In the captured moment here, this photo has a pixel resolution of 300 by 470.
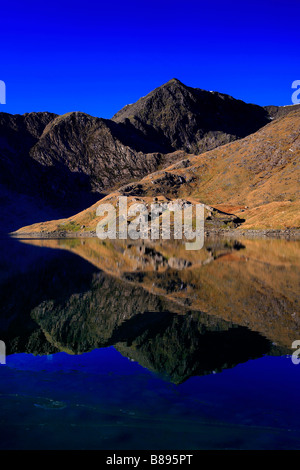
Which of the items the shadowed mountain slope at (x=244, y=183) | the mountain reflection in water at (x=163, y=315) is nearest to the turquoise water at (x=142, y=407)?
the mountain reflection in water at (x=163, y=315)

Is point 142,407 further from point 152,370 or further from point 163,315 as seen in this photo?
point 163,315

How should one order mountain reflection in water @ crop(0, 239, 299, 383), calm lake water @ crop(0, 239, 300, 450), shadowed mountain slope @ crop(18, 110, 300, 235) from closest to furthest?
calm lake water @ crop(0, 239, 300, 450), mountain reflection in water @ crop(0, 239, 299, 383), shadowed mountain slope @ crop(18, 110, 300, 235)

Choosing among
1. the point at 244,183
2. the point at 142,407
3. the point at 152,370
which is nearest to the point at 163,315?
the point at 152,370

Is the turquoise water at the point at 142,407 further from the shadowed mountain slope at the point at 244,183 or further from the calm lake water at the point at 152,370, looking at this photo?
the shadowed mountain slope at the point at 244,183

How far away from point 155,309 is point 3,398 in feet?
42.5

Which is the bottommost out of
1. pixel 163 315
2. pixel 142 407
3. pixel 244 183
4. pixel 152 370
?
pixel 142 407

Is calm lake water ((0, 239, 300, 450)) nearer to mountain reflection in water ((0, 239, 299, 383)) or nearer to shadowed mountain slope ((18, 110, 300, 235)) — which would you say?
mountain reflection in water ((0, 239, 299, 383))

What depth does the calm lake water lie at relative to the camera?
921 cm

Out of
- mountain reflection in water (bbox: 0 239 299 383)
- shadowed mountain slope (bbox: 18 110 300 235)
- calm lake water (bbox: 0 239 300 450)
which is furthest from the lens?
shadowed mountain slope (bbox: 18 110 300 235)

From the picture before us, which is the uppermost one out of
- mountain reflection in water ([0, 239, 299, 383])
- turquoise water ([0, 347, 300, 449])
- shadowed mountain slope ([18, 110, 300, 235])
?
shadowed mountain slope ([18, 110, 300, 235])

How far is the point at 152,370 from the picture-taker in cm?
1336

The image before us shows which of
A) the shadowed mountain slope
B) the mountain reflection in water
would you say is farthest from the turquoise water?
the shadowed mountain slope

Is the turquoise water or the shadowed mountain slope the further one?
the shadowed mountain slope

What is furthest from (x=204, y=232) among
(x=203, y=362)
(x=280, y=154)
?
(x=203, y=362)
